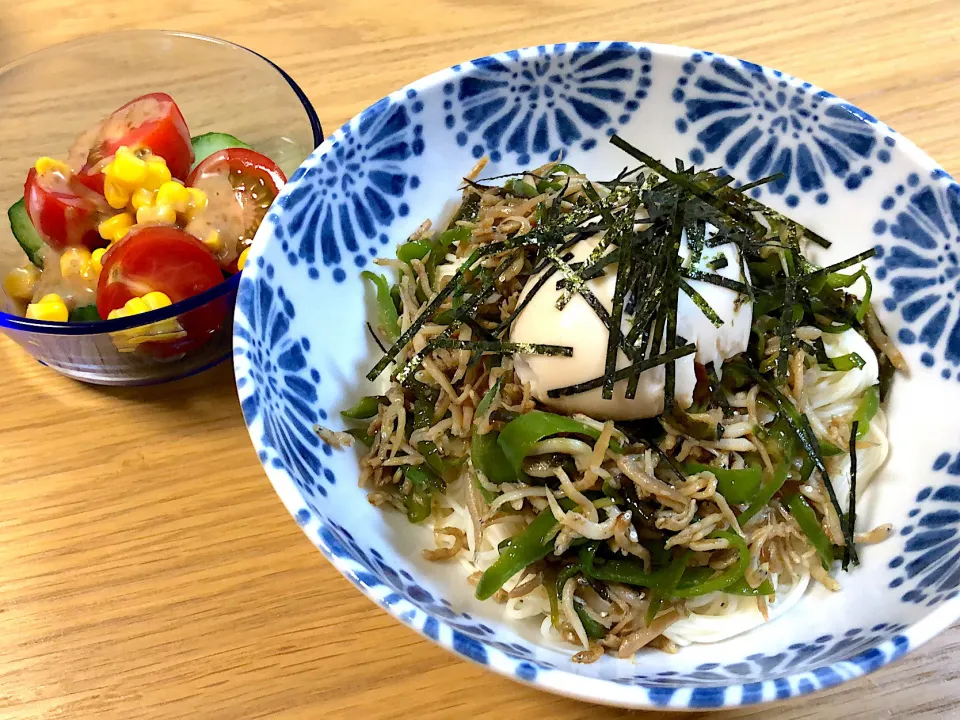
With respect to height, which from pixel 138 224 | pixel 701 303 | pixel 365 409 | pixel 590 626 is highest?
pixel 701 303

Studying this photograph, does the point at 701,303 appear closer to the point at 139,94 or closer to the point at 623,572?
the point at 623,572

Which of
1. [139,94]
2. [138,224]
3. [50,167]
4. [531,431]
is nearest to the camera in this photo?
[531,431]

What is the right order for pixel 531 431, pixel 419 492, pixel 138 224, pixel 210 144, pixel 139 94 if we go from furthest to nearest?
pixel 139 94, pixel 210 144, pixel 138 224, pixel 419 492, pixel 531 431

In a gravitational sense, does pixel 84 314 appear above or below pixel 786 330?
below

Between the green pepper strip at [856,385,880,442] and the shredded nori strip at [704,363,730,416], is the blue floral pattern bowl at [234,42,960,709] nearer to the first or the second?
the green pepper strip at [856,385,880,442]

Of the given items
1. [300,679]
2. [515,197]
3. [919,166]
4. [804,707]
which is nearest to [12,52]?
[515,197]

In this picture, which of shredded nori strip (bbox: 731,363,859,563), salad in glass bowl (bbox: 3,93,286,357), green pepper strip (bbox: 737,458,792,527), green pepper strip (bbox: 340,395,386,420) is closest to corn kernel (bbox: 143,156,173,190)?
salad in glass bowl (bbox: 3,93,286,357)

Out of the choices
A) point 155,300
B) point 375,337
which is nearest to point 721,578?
point 375,337
